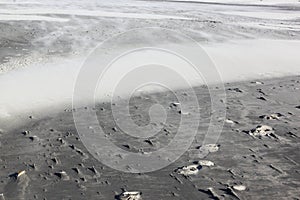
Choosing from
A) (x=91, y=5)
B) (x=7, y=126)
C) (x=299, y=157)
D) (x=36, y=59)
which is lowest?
(x=299, y=157)

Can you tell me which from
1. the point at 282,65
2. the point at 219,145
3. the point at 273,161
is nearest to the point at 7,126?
the point at 219,145

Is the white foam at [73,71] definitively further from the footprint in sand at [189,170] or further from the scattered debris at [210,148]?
the footprint in sand at [189,170]

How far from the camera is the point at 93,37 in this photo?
15.7m

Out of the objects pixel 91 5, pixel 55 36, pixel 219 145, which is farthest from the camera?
pixel 91 5

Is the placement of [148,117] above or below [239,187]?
above

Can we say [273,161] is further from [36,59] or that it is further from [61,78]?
[36,59]

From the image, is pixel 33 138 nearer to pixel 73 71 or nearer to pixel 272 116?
pixel 73 71

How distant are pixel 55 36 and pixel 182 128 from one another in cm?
964

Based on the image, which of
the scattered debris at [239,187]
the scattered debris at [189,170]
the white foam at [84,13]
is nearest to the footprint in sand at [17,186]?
the scattered debris at [189,170]

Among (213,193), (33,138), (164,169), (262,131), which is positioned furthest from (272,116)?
(33,138)

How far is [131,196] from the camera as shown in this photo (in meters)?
5.16

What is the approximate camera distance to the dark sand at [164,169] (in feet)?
17.4

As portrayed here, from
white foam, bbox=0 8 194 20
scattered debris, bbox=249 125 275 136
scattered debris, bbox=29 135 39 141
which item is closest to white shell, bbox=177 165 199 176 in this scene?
scattered debris, bbox=249 125 275 136

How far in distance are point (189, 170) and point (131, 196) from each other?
1.11m
